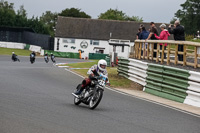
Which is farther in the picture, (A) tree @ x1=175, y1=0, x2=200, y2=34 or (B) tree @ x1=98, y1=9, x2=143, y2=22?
(B) tree @ x1=98, y1=9, x2=143, y2=22

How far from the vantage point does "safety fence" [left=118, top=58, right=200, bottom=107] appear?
15.8 m

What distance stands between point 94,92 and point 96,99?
182 mm

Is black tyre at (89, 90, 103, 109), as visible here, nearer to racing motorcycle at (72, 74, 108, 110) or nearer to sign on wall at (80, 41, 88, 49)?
racing motorcycle at (72, 74, 108, 110)

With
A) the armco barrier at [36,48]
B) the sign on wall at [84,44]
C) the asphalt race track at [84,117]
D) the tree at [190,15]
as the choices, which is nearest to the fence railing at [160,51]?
the asphalt race track at [84,117]

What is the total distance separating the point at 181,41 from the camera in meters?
17.6

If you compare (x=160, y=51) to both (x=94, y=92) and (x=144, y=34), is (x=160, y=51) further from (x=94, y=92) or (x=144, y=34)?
(x=94, y=92)

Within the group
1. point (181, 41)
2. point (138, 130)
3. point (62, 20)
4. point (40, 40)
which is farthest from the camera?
point (62, 20)

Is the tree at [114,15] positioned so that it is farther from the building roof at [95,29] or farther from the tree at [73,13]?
the building roof at [95,29]

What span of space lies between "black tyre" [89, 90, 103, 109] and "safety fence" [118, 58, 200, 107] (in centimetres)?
443

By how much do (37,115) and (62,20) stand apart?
289 ft

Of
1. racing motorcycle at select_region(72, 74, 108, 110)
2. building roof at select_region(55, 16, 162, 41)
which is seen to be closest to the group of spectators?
racing motorcycle at select_region(72, 74, 108, 110)

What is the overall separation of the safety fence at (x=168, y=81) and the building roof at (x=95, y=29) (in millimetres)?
72987

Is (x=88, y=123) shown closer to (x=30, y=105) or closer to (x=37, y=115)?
(x=37, y=115)

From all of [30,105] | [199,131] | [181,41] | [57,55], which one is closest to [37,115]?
[30,105]
